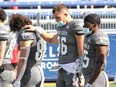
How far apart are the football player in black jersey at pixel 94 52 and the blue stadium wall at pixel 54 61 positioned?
7.35m

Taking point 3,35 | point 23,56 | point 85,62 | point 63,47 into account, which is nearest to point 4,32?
point 3,35

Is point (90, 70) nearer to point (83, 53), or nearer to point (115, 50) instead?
point (83, 53)

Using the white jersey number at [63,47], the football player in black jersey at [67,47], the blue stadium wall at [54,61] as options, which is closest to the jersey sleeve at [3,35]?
the football player in black jersey at [67,47]

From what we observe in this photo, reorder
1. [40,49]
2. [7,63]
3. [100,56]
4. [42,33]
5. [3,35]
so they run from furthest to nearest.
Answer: [42,33]
[7,63]
[40,49]
[3,35]
[100,56]

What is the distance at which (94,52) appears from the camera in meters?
6.40

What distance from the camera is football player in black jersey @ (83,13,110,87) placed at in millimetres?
6223

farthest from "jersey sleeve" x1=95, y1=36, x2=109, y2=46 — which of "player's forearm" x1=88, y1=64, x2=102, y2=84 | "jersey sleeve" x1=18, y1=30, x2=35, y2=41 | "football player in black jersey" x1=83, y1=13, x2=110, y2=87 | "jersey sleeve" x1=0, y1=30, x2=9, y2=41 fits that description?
"jersey sleeve" x1=0, y1=30, x2=9, y2=41

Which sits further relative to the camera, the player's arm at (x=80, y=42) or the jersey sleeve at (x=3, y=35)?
the player's arm at (x=80, y=42)

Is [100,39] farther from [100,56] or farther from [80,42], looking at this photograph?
[80,42]

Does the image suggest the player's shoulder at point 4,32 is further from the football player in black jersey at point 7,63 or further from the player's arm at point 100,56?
the player's arm at point 100,56

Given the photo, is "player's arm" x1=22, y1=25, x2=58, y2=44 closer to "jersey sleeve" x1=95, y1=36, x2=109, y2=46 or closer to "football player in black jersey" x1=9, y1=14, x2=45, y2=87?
"football player in black jersey" x1=9, y1=14, x2=45, y2=87

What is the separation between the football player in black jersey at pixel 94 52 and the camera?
6223 millimetres

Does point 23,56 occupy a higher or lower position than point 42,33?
lower

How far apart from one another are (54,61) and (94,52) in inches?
296
